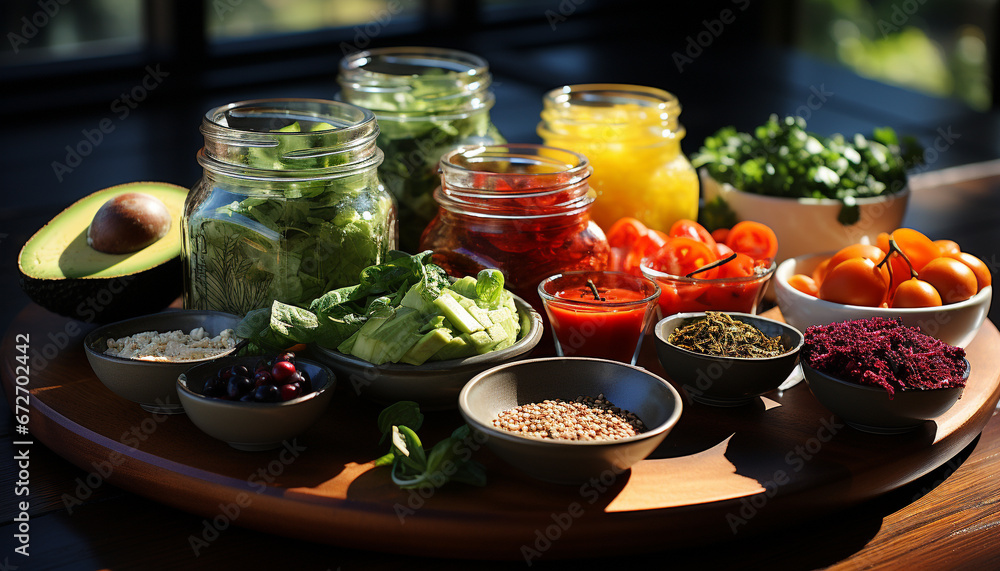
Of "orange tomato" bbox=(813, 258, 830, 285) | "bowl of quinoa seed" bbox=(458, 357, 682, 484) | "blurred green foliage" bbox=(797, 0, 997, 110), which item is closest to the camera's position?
"bowl of quinoa seed" bbox=(458, 357, 682, 484)

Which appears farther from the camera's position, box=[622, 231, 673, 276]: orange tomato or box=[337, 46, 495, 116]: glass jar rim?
box=[337, 46, 495, 116]: glass jar rim

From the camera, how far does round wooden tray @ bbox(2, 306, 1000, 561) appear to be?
1201 mm

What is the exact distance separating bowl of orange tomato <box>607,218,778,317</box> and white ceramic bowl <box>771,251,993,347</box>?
0.06 m

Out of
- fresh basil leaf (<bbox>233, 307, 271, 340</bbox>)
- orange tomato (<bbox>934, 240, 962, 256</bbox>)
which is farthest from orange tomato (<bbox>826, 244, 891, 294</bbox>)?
fresh basil leaf (<bbox>233, 307, 271, 340</bbox>)

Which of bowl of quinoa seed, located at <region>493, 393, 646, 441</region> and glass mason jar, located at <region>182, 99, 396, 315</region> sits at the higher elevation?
glass mason jar, located at <region>182, 99, 396, 315</region>

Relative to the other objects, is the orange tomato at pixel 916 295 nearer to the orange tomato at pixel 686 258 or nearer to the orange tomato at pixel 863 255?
the orange tomato at pixel 863 255

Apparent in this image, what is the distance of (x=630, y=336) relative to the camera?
63.5 inches

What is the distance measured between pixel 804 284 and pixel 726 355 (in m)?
0.38

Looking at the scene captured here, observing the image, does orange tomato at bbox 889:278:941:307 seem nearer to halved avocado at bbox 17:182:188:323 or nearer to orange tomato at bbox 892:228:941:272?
orange tomato at bbox 892:228:941:272

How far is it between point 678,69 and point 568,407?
3.79 meters

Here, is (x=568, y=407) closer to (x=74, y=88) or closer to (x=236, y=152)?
(x=236, y=152)

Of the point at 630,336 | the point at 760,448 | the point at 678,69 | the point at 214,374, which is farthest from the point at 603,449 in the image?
the point at 678,69

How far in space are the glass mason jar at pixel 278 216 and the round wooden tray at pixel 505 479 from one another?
23cm

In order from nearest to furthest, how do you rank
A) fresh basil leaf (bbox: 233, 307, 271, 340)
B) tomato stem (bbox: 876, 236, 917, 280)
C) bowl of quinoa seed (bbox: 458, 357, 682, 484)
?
bowl of quinoa seed (bbox: 458, 357, 682, 484)
fresh basil leaf (bbox: 233, 307, 271, 340)
tomato stem (bbox: 876, 236, 917, 280)
